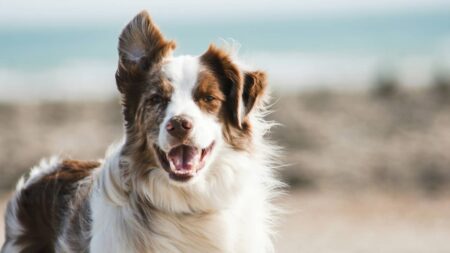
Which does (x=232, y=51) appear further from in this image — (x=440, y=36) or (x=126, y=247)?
(x=440, y=36)

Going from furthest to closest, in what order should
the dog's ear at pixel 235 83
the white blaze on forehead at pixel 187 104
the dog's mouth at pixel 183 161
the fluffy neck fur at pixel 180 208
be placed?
the dog's ear at pixel 235 83 → the fluffy neck fur at pixel 180 208 → the dog's mouth at pixel 183 161 → the white blaze on forehead at pixel 187 104

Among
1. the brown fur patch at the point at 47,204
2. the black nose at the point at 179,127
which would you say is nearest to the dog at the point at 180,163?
the black nose at the point at 179,127

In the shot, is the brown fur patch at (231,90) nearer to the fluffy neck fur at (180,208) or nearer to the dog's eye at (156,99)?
the fluffy neck fur at (180,208)

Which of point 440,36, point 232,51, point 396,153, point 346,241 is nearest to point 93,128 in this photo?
point 396,153

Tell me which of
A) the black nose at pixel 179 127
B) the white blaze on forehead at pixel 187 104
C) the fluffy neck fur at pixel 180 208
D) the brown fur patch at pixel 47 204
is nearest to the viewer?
the black nose at pixel 179 127

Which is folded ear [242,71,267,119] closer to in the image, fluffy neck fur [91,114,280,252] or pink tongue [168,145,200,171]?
fluffy neck fur [91,114,280,252]

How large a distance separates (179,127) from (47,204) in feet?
5.93

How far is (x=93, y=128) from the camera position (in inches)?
688

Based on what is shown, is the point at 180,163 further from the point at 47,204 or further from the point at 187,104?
the point at 47,204

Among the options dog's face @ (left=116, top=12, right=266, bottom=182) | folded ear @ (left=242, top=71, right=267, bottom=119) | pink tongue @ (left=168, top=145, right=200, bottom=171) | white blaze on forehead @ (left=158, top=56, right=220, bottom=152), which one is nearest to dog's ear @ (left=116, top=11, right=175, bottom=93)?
dog's face @ (left=116, top=12, right=266, bottom=182)

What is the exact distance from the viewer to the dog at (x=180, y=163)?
6043 mm

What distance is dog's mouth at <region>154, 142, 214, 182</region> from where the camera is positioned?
5973 millimetres

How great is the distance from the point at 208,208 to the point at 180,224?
0.75 feet

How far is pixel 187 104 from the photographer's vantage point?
6027mm
